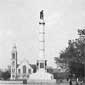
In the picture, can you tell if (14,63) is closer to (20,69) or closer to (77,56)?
(20,69)

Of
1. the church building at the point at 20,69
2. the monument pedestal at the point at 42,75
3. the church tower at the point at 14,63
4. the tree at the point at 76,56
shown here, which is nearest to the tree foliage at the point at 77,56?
the tree at the point at 76,56

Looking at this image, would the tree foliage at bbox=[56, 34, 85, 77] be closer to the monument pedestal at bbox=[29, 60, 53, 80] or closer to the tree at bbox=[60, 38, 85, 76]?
the tree at bbox=[60, 38, 85, 76]

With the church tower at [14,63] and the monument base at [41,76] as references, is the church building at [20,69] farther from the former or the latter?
the monument base at [41,76]

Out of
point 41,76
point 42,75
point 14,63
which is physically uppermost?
point 14,63

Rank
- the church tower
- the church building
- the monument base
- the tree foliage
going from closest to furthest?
the monument base → the tree foliage → the church tower → the church building

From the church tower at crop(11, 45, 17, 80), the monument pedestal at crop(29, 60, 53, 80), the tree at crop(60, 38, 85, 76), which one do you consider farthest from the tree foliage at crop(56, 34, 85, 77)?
the church tower at crop(11, 45, 17, 80)

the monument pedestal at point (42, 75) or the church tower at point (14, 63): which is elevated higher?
the church tower at point (14, 63)

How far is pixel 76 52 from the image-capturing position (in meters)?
55.1

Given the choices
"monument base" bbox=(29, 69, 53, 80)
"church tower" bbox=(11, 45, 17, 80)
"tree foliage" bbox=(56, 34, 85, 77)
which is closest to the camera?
"monument base" bbox=(29, 69, 53, 80)

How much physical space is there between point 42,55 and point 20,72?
89720 mm

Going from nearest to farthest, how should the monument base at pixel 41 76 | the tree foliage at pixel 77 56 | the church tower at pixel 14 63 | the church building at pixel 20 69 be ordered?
the monument base at pixel 41 76 < the tree foliage at pixel 77 56 < the church tower at pixel 14 63 < the church building at pixel 20 69

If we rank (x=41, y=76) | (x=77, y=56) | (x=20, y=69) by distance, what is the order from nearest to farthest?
(x=41, y=76)
(x=77, y=56)
(x=20, y=69)

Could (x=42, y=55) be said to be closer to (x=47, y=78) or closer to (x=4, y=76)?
(x=47, y=78)

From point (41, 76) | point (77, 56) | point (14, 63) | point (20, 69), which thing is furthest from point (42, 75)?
point (20, 69)
